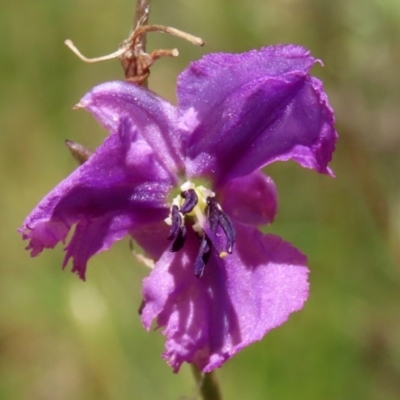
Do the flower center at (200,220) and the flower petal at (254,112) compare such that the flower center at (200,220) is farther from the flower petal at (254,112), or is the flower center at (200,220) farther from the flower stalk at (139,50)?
the flower stalk at (139,50)

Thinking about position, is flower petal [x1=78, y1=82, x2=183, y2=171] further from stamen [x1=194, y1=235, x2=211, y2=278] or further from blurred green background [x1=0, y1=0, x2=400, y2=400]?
blurred green background [x1=0, y1=0, x2=400, y2=400]

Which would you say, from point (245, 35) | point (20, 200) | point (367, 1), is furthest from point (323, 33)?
point (20, 200)

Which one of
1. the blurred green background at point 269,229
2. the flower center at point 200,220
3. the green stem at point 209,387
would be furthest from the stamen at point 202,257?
the blurred green background at point 269,229

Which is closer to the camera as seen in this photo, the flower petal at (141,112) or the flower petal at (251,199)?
the flower petal at (141,112)

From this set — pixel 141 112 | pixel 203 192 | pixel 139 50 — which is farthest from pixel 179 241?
pixel 139 50

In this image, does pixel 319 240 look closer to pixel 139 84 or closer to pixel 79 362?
pixel 79 362

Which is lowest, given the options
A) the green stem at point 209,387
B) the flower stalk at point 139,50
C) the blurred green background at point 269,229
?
the blurred green background at point 269,229

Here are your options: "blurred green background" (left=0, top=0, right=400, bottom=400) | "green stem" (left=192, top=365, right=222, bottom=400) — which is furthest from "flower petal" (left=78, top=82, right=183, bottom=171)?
"blurred green background" (left=0, top=0, right=400, bottom=400)
